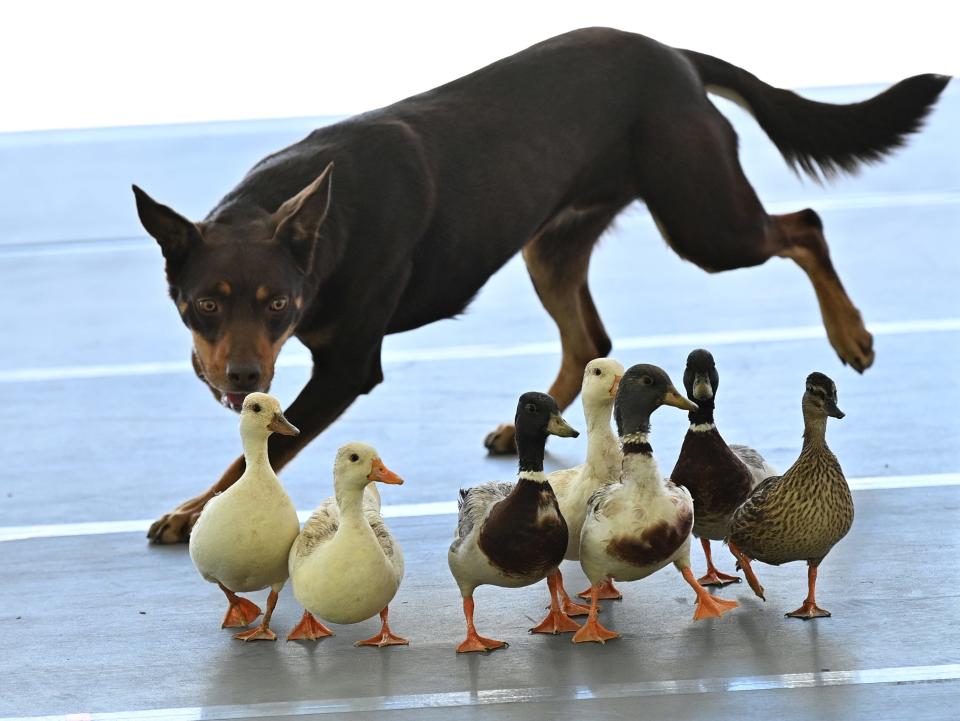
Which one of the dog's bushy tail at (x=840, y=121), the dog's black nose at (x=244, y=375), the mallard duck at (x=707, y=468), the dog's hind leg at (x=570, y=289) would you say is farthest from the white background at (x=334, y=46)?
the mallard duck at (x=707, y=468)

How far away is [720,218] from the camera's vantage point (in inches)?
176

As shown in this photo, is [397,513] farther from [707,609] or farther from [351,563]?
[707,609]

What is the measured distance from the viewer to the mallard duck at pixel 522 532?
9.31 ft

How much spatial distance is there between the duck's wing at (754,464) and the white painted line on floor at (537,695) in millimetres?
657

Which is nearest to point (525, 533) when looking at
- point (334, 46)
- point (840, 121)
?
point (840, 121)

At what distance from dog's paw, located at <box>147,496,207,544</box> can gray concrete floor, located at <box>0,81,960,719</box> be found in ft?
0.19

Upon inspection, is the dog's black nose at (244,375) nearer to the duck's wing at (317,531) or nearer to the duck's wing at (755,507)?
the duck's wing at (317,531)

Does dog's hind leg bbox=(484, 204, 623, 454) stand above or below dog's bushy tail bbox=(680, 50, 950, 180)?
below

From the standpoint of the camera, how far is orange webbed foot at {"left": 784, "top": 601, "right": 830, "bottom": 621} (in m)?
2.96

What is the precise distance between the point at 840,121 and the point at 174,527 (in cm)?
256

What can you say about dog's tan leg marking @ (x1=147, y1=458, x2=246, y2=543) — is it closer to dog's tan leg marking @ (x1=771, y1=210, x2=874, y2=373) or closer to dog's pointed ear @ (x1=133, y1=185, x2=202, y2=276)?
dog's pointed ear @ (x1=133, y1=185, x2=202, y2=276)

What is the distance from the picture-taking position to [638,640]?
2.90m

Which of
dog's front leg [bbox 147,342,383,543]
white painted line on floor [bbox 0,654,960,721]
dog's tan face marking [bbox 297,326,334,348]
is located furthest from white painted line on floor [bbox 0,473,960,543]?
white painted line on floor [bbox 0,654,960,721]

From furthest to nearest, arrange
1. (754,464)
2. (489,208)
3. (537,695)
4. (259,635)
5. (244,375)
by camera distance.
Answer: (489,208)
(244,375)
(754,464)
(259,635)
(537,695)
